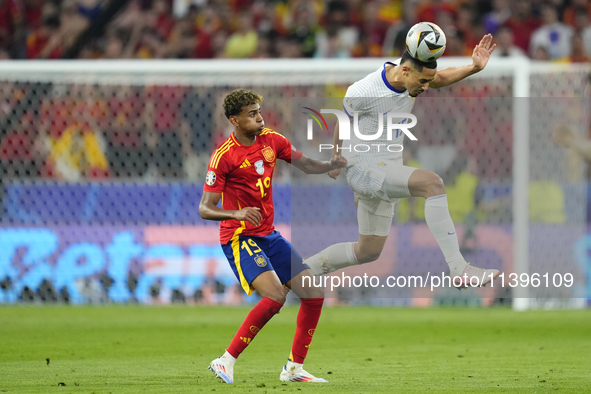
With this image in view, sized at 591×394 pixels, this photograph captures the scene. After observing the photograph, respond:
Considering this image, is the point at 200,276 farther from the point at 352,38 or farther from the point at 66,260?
the point at 352,38

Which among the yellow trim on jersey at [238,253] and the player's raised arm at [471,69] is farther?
the player's raised arm at [471,69]

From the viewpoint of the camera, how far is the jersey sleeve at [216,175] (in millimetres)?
6746

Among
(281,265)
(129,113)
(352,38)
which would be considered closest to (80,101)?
(129,113)

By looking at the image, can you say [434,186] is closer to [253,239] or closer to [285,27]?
[253,239]

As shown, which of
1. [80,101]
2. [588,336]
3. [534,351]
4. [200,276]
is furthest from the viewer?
[80,101]

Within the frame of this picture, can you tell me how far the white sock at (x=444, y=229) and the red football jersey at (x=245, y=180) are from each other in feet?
4.25

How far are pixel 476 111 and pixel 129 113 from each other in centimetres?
550

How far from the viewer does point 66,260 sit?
12961mm

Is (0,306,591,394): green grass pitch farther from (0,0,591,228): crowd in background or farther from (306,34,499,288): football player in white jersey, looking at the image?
(0,0,591,228): crowd in background

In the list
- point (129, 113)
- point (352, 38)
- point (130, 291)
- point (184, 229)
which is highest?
point (352, 38)

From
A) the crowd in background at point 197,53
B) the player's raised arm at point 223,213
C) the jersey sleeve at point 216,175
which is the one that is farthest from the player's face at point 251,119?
the crowd in background at point 197,53

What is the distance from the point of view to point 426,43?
271 inches

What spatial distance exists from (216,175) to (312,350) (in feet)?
9.89

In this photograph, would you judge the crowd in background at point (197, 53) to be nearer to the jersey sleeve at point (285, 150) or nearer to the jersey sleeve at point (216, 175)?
the jersey sleeve at point (285, 150)
